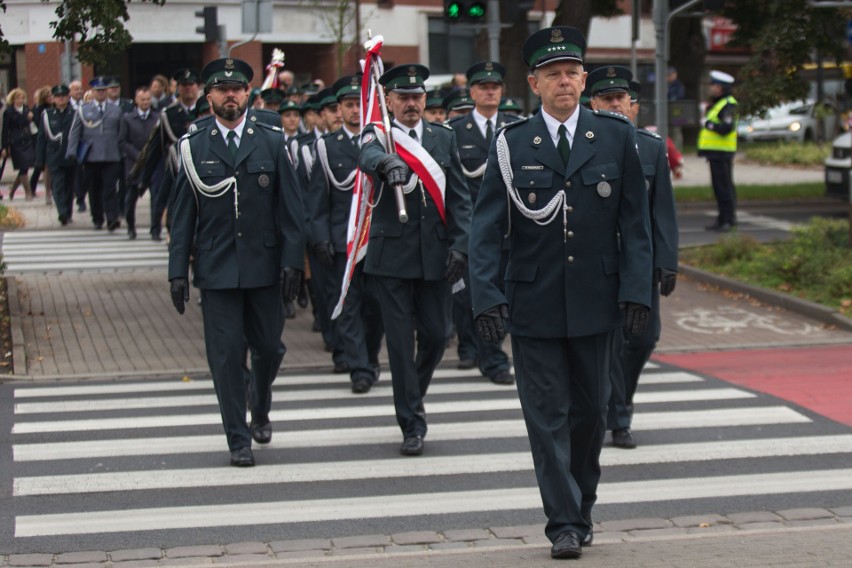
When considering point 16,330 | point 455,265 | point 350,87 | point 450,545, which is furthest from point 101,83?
point 450,545

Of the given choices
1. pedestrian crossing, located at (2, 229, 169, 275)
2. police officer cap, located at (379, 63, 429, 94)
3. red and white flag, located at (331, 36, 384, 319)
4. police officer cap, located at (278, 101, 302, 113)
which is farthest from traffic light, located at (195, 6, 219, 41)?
police officer cap, located at (379, 63, 429, 94)

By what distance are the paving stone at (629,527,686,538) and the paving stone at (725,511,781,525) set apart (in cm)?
32

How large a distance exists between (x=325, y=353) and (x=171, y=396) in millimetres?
2150

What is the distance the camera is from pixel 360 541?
6.99 m

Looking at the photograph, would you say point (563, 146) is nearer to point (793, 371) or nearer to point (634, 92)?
point (634, 92)

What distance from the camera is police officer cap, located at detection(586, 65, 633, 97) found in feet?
28.7

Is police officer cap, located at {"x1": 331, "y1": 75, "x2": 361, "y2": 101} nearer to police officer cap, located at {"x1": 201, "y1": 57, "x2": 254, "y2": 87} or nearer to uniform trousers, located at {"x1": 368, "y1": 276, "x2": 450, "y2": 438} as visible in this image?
uniform trousers, located at {"x1": 368, "y1": 276, "x2": 450, "y2": 438}

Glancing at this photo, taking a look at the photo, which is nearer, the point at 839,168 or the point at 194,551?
the point at 194,551

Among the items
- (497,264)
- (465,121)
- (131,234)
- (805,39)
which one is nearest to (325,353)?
(465,121)

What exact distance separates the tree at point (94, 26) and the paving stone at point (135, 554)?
7944mm

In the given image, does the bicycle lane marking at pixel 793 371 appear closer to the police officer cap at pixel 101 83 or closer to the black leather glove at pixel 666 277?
the black leather glove at pixel 666 277

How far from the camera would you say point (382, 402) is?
10.7 metres

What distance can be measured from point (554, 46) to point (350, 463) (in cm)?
333

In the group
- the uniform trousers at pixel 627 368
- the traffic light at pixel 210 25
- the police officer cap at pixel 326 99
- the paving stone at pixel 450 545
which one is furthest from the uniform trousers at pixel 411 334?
the traffic light at pixel 210 25
